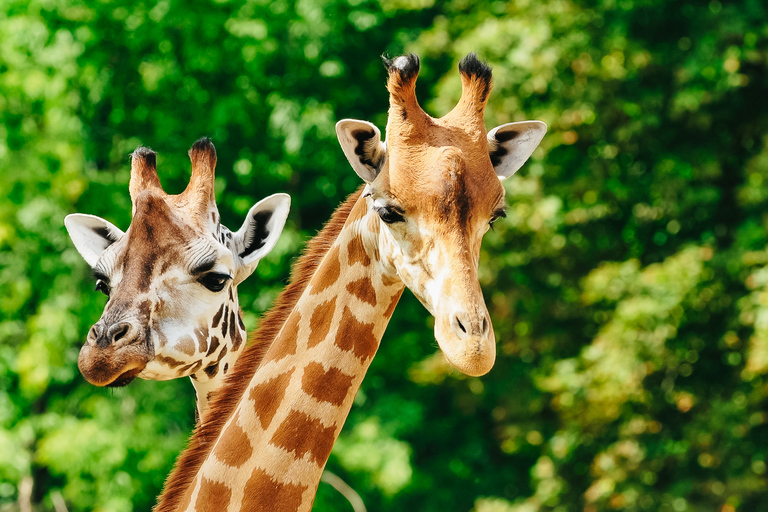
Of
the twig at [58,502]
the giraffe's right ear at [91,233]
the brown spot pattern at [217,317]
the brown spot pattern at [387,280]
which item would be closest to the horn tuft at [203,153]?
the giraffe's right ear at [91,233]

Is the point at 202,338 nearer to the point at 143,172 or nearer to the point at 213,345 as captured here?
the point at 213,345

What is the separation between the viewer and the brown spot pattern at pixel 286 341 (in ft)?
9.18

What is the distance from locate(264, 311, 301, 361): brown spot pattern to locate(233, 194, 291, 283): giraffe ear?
23.5 inches

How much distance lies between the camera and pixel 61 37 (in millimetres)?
10375

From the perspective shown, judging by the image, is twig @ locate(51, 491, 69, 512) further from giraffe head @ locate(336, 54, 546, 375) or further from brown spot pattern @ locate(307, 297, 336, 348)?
giraffe head @ locate(336, 54, 546, 375)

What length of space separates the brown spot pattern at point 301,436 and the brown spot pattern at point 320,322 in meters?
0.25

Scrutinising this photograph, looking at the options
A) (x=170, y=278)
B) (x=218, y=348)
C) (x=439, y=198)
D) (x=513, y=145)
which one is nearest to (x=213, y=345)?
(x=218, y=348)

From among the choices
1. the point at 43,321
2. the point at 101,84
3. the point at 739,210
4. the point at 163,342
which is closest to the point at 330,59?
the point at 101,84

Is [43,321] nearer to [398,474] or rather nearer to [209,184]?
[398,474]

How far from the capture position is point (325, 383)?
2701 millimetres

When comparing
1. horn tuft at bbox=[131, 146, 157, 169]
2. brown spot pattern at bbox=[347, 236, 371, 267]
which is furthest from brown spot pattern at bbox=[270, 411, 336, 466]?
horn tuft at bbox=[131, 146, 157, 169]

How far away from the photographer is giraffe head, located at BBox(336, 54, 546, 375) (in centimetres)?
234

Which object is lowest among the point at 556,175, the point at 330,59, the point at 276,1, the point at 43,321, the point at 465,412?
the point at 465,412

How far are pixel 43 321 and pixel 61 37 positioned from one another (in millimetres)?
3608
